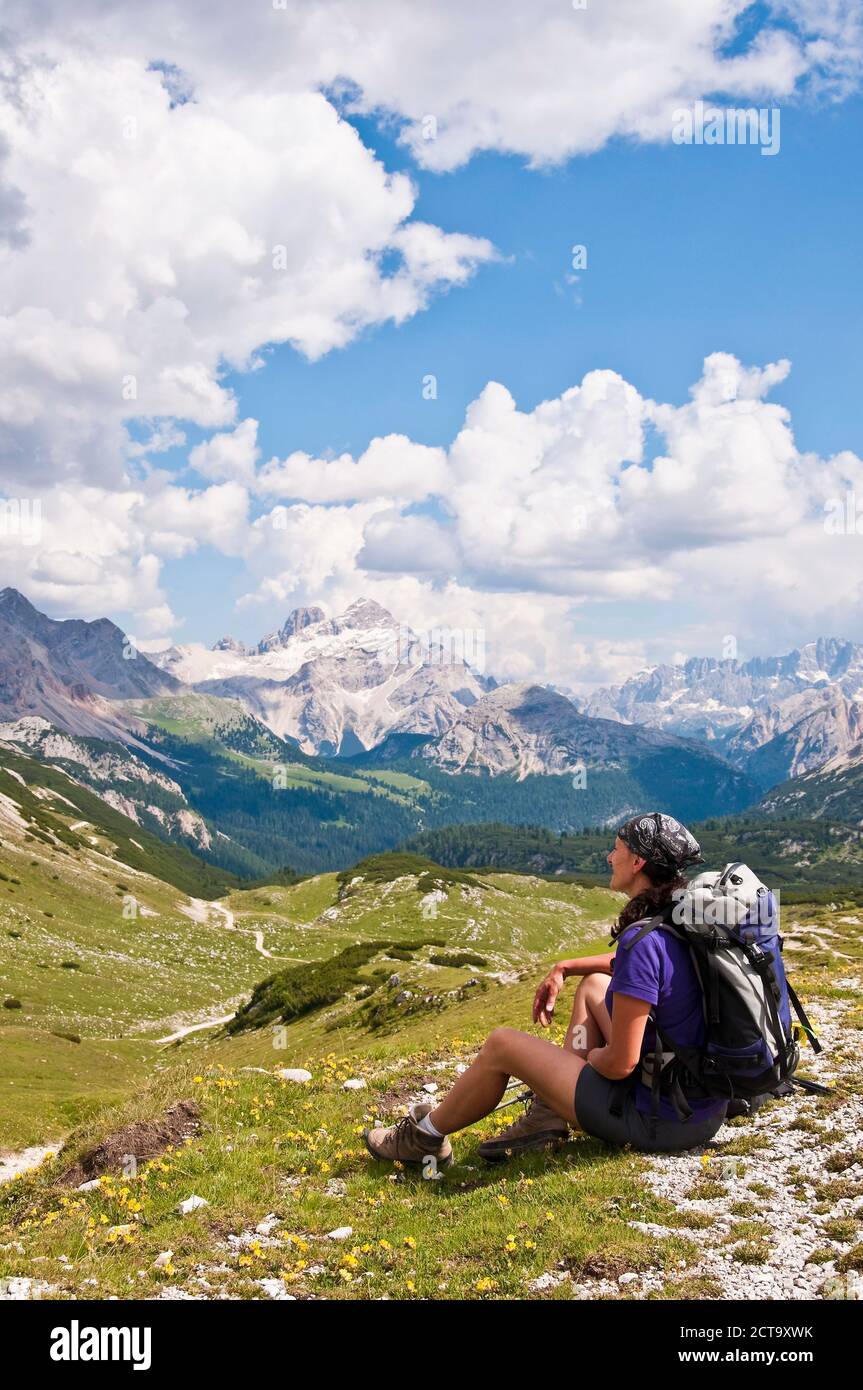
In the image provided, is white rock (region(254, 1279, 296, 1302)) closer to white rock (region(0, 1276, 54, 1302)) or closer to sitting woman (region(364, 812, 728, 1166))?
white rock (region(0, 1276, 54, 1302))

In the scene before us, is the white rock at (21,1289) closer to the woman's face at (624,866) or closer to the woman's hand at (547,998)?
the woman's hand at (547,998)

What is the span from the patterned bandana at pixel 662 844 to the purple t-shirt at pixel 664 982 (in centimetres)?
90

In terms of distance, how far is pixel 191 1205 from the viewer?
454 inches

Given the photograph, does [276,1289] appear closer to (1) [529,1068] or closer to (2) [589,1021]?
(1) [529,1068]

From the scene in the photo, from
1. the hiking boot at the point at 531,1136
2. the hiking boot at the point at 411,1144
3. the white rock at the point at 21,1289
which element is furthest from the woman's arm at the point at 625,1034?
the white rock at the point at 21,1289

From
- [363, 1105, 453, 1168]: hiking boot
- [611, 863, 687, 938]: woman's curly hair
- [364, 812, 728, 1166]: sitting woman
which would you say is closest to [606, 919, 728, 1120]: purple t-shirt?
[364, 812, 728, 1166]: sitting woman

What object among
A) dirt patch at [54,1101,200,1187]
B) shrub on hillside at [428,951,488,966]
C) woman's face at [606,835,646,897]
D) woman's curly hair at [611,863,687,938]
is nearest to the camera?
woman's curly hair at [611,863,687,938]

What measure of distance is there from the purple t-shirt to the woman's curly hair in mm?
386

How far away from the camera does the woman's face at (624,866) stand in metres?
10.4

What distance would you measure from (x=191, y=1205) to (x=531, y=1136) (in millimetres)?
5071

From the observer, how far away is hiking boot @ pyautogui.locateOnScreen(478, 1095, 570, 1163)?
12.0m

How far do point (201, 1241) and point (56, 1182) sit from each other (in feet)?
18.9

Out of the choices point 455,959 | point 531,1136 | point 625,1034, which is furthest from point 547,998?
point 455,959
